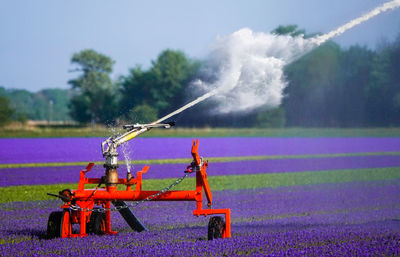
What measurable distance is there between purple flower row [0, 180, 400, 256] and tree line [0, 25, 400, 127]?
6.55 meters

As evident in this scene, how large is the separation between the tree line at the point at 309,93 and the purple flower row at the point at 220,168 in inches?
112

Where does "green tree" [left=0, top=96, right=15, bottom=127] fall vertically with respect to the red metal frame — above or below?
above

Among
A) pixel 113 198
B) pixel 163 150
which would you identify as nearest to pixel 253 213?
pixel 113 198

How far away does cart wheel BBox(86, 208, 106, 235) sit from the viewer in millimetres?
12430

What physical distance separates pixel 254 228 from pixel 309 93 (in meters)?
43.5

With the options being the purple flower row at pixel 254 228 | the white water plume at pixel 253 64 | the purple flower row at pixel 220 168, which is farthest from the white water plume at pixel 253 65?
the purple flower row at pixel 220 168

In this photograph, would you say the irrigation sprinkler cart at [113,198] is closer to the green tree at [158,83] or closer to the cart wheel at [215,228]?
the cart wheel at [215,228]

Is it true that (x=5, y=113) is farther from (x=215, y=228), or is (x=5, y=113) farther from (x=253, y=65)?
(x=215, y=228)

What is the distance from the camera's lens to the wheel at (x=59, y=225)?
464 inches

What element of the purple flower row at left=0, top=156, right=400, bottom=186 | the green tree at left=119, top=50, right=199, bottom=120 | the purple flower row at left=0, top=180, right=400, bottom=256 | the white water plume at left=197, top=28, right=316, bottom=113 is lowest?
the purple flower row at left=0, top=180, right=400, bottom=256

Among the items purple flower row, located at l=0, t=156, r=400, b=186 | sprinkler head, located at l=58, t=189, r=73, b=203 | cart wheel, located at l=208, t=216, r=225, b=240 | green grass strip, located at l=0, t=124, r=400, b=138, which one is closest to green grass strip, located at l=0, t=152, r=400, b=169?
purple flower row, located at l=0, t=156, r=400, b=186

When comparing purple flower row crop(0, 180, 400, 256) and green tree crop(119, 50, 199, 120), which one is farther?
green tree crop(119, 50, 199, 120)

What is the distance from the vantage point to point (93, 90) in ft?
301

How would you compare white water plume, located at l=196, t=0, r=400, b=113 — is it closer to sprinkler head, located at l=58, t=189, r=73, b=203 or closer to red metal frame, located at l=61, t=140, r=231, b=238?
red metal frame, located at l=61, t=140, r=231, b=238
